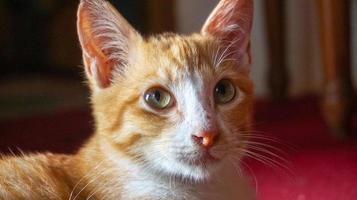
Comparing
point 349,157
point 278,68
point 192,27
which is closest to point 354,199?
point 349,157

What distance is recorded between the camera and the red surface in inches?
48.3

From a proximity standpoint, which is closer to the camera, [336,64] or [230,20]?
[230,20]

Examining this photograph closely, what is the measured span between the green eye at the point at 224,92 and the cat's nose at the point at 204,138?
0.07 meters

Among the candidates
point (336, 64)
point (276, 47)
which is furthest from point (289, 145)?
point (276, 47)

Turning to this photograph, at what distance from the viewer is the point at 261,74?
7.25ft

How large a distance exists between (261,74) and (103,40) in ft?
4.29

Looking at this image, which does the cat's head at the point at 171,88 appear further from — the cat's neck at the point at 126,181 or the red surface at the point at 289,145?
the red surface at the point at 289,145

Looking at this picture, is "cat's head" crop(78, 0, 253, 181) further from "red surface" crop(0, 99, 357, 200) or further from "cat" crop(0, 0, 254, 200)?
"red surface" crop(0, 99, 357, 200)

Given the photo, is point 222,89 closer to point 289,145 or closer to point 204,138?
point 204,138

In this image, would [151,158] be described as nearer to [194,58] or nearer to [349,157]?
[194,58]

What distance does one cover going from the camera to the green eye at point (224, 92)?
36.0 inches

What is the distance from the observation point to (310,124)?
1.75m

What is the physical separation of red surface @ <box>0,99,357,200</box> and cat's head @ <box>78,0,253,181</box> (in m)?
0.33

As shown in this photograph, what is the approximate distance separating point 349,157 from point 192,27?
906 millimetres
